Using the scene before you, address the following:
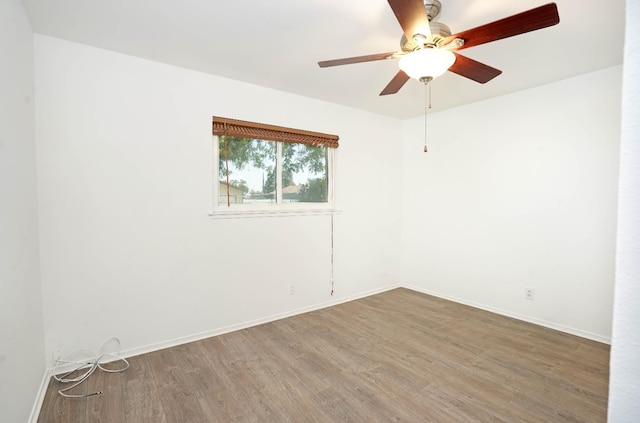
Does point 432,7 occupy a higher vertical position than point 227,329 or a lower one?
higher

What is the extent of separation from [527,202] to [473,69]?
1939 millimetres

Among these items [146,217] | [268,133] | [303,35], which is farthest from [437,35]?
[146,217]

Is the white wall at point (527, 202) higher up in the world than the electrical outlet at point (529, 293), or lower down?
higher up

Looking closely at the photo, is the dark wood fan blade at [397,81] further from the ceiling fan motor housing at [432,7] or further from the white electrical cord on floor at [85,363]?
the white electrical cord on floor at [85,363]

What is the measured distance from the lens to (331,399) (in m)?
2.07

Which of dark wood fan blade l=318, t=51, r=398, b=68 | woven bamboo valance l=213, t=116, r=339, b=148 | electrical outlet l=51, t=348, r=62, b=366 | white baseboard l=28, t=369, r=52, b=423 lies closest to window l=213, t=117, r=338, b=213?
woven bamboo valance l=213, t=116, r=339, b=148

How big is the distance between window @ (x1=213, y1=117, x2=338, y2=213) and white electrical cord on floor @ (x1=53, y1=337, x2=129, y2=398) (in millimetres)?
1460

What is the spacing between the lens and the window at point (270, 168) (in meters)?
3.09

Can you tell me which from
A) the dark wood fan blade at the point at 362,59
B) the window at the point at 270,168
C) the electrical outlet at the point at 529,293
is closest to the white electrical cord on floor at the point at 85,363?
the window at the point at 270,168

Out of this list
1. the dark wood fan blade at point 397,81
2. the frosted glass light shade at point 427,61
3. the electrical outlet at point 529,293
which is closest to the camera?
the frosted glass light shade at point 427,61

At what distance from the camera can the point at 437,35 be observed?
1.80 m

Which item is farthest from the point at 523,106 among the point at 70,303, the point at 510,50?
the point at 70,303

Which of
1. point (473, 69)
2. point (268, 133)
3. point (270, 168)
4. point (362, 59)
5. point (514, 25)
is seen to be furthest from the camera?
point (270, 168)

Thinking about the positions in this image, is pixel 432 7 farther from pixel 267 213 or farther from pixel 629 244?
pixel 267 213
